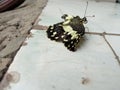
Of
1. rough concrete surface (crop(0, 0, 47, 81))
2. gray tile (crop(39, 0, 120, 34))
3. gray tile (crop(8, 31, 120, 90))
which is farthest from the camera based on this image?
gray tile (crop(39, 0, 120, 34))

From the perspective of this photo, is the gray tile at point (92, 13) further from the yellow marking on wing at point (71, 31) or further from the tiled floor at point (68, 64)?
the yellow marking on wing at point (71, 31)

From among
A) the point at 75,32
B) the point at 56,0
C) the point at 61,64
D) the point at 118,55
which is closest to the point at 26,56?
the point at 61,64

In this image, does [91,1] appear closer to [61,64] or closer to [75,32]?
[75,32]

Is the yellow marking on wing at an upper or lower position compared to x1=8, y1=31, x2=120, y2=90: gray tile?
upper

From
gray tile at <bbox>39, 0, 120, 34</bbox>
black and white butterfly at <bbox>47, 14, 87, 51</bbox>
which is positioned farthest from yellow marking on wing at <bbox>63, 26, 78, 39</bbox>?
gray tile at <bbox>39, 0, 120, 34</bbox>

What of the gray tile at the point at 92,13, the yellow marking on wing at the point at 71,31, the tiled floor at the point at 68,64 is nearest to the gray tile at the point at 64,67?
the tiled floor at the point at 68,64

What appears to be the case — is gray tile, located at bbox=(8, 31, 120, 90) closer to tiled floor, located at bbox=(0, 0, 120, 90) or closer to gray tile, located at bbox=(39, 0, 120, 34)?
tiled floor, located at bbox=(0, 0, 120, 90)

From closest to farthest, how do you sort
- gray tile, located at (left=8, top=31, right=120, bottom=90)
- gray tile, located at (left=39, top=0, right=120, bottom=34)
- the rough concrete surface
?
gray tile, located at (left=8, top=31, right=120, bottom=90) → the rough concrete surface → gray tile, located at (left=39, top=0, right=120, bottom=34)
